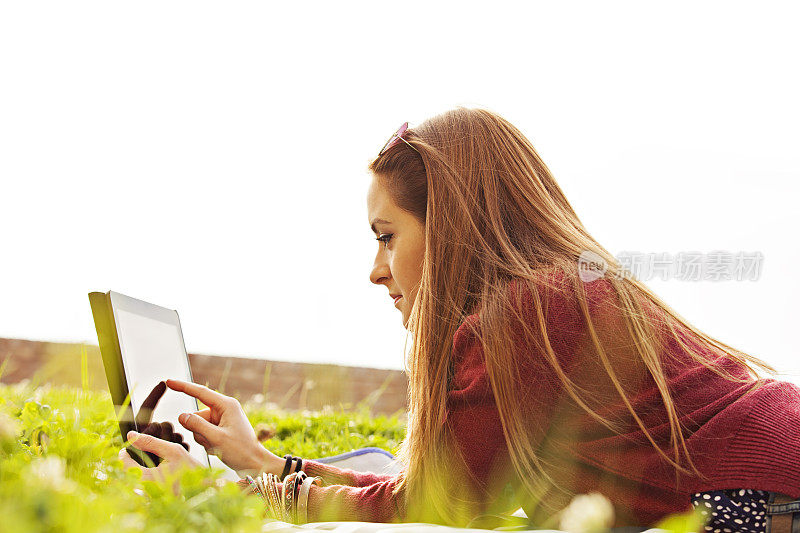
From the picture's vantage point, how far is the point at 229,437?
155 centimetres

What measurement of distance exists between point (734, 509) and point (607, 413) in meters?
0.27

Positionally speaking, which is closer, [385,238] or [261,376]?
[385,238]

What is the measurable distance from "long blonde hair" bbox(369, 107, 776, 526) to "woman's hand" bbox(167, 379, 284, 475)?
0.35 m

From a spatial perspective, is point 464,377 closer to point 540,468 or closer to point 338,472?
point 540,468

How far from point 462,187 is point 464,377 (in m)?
0.48

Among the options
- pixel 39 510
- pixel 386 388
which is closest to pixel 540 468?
pixel 39 510

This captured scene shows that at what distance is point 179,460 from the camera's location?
1.25 meters

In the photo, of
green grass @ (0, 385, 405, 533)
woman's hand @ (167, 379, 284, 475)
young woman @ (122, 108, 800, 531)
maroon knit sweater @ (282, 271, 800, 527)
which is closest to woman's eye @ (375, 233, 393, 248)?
young woman @ (122, 108, 800, 531)

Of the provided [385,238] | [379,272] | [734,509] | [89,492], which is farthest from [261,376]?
[89,492]

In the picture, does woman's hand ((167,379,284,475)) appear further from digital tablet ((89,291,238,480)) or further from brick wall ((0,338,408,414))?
brick wall ((0,338,408,414))

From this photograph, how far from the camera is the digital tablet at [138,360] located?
1.20 m

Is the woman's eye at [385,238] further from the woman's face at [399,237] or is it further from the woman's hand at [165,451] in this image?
the woman's hand at [165,451]

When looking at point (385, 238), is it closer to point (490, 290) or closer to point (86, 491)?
point (490, 290)

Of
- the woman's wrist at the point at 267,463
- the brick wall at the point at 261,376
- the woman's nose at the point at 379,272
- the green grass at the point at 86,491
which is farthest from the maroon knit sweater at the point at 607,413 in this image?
the brick wall at the point at 261,376
